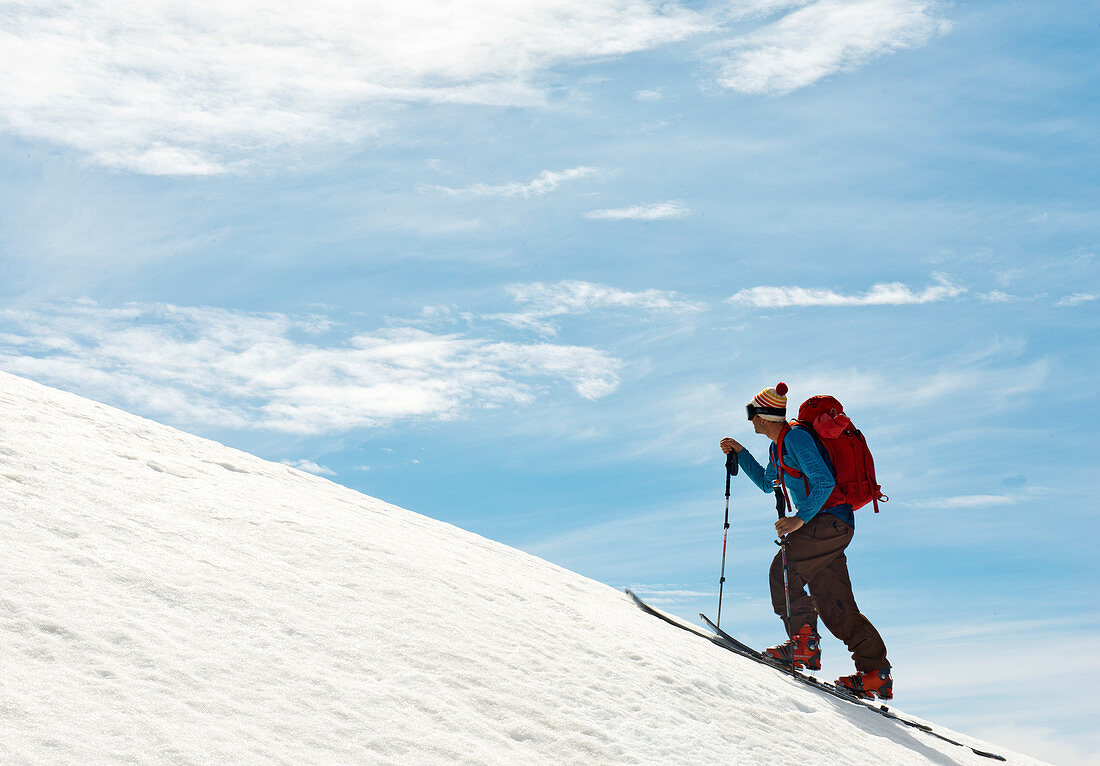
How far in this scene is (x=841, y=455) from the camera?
10.9 meters

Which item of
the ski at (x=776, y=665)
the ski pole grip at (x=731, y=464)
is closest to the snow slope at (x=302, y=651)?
the ski at (x=776, y=665)

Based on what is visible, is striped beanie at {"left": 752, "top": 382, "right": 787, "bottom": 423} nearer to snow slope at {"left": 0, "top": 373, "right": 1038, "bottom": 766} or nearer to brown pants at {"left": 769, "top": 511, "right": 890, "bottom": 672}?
brown pants at {"left": 769, "top": 511, "right": 890, "bottom": 672}

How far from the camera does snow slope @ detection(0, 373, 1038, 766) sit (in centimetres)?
555

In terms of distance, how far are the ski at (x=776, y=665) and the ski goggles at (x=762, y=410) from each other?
8.90 feet

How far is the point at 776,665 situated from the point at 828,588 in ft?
3.51

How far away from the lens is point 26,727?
496 cm

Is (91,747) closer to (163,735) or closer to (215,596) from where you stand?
(163,735)

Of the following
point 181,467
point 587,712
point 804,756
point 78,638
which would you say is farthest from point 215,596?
point 804,756

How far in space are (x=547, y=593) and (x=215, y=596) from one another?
416cm

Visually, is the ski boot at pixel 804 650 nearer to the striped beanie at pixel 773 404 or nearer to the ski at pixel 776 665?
the ski at pixel 776 665

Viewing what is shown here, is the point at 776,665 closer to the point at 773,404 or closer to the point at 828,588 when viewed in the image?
the point at 828,588

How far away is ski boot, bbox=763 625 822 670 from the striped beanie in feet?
7.93

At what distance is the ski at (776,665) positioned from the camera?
1061 centimetres

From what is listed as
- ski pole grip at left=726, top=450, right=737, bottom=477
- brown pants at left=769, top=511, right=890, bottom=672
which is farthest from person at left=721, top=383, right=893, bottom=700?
ski pole grip at left=726, top=450, right=737, bottom=477
